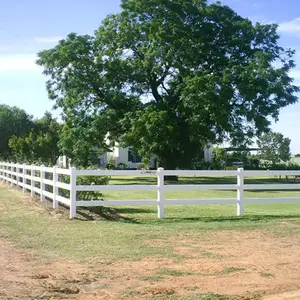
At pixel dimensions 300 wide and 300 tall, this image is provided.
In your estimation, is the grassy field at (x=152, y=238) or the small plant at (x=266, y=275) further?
the grassy field at (x=152, y=238)

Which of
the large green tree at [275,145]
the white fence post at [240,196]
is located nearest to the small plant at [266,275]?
the white fence post at [240,196]

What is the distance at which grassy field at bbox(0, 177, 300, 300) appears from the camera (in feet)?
23.4

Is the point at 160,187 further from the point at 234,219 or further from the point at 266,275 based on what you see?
the point at 266,275

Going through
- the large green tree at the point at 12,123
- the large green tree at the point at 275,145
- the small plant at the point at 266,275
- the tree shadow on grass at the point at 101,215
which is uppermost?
the large green tree at the point at 12,123

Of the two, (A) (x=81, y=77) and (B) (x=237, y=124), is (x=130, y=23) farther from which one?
(B) (x=237, y=124)

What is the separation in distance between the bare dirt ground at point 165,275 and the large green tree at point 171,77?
84.7 ft

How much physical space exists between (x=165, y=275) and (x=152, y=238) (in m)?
3.07

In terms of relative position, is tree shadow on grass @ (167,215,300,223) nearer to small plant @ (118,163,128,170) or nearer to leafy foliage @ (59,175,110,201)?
leafy foliage @ (59,175,110,201)

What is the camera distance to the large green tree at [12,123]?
223 ft

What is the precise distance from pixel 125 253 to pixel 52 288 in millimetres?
2374

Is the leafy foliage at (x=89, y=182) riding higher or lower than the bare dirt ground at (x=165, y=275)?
higher

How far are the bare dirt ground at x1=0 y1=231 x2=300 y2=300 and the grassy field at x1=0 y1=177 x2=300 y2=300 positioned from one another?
0.09ft

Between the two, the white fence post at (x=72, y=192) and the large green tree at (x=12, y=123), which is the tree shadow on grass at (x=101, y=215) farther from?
the large green tree at (x=12, y=123)

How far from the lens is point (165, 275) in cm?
698
